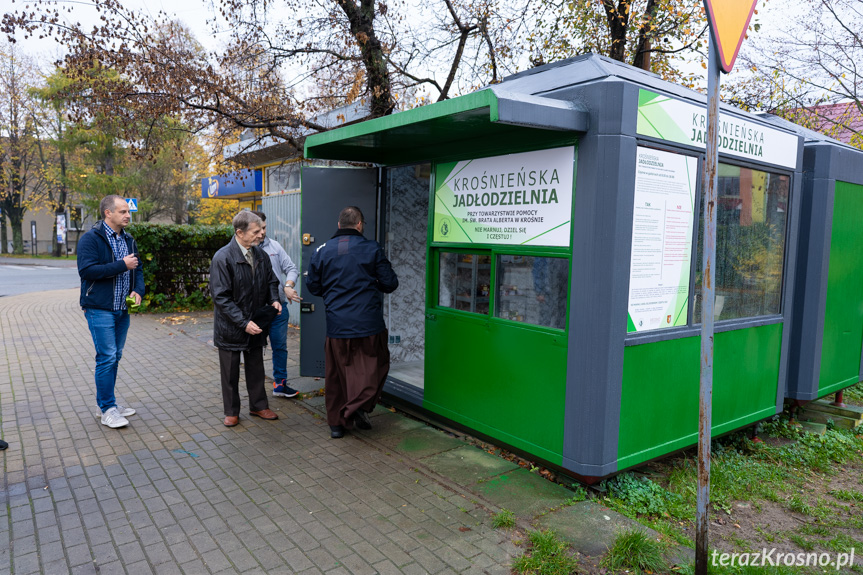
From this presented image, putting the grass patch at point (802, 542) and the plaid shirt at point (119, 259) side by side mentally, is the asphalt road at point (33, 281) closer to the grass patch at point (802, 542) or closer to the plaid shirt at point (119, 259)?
the plaid shirt at point (119, 259)

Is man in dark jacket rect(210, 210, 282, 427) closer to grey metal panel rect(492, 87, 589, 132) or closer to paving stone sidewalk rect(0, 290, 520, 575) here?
paving stone sidewalk rect(0, 290, 520, 575)

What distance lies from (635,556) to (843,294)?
414 cm

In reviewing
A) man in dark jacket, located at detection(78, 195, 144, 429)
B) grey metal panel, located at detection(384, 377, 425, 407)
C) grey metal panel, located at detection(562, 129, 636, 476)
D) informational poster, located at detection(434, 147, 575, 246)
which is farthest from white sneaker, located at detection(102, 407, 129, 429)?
grey metal panel, located at detection(562, 129, 636, 476)

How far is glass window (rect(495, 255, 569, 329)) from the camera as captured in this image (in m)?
3.79

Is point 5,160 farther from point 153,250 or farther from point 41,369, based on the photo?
point 41,369

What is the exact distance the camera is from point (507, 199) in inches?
164

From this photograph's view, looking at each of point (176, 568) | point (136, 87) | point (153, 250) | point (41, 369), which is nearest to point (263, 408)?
point (176, 568)

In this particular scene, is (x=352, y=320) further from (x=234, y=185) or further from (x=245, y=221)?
(x=234, y=185)

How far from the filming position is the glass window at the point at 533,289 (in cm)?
379

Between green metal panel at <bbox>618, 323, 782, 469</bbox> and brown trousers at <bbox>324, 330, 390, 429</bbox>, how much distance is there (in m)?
1.99

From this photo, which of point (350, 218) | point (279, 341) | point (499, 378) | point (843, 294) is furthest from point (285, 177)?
point (843, 294)

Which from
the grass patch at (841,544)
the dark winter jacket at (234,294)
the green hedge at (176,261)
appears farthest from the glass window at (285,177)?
the grass patch at (841,544)

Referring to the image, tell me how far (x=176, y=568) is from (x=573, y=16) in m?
9.50

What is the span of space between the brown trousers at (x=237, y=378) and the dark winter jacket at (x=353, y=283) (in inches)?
32.8
